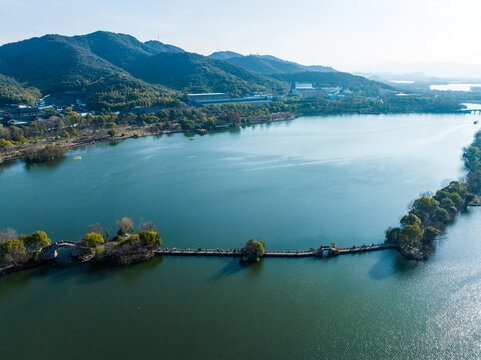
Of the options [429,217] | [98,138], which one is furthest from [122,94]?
[429,217]

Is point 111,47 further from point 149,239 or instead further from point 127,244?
point 149,239

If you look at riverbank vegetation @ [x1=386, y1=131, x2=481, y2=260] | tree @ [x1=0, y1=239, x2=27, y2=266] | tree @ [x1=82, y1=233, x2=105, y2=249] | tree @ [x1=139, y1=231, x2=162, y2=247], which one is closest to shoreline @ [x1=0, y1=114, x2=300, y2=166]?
tree @ [x1=0, y1=239, x2=27, y2=266]

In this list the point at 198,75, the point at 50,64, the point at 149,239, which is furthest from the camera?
the point at 198,75

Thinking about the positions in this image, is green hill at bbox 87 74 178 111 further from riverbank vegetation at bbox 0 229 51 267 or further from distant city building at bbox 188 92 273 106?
riverbank vegetation at bbox 0 229 51 267

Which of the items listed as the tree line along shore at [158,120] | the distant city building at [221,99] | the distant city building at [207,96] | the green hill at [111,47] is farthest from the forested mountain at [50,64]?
the distant city building at [221,99]

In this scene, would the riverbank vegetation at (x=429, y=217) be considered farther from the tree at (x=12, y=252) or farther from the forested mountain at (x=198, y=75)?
the forested mountain at (x=198, y=75)

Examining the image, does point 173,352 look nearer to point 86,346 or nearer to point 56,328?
point 86,346
